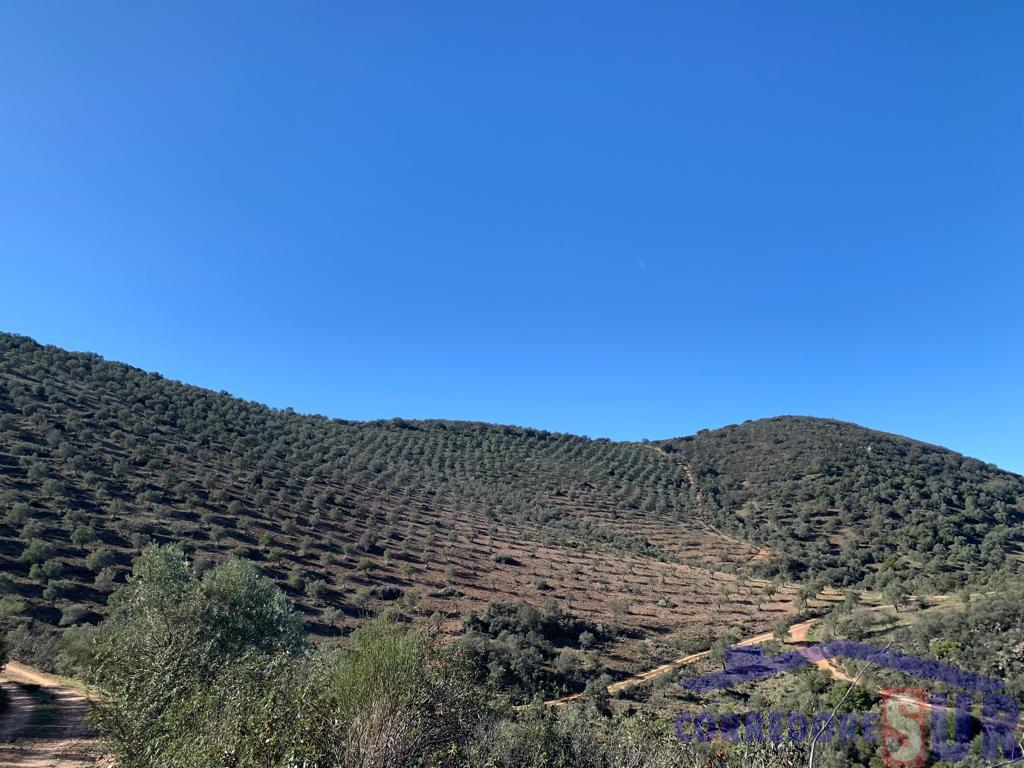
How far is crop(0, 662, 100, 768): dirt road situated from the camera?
13109 mm

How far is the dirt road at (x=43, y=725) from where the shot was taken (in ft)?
43.0

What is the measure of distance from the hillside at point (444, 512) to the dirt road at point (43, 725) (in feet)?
16.7

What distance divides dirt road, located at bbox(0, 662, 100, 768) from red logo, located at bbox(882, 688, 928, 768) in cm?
2622

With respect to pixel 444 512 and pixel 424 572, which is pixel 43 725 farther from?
pixel 444 512

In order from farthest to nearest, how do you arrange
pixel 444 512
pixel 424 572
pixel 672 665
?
1. pixel 444 512
2. pixel 424 572
3. pixel 672 665

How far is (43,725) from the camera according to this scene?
15359 mm

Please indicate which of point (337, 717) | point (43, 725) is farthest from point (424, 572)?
point (337, 717)

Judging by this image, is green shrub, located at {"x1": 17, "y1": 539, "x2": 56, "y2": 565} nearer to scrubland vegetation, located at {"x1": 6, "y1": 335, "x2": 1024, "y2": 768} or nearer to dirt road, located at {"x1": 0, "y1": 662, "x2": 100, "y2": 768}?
scrubland vegetation, located at {"x1": 6, "y1": 335, "x2": 1024, "y2": 768}

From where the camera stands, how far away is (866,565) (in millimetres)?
56625

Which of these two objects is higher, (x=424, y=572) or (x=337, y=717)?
(x=337, y=717)

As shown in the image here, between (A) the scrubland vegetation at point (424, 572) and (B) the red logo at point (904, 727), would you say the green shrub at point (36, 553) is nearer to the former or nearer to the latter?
(A) the scrubland vegetation at point (424, 572)

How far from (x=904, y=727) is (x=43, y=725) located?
31453 mm

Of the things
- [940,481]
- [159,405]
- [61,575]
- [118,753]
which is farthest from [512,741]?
[940,481]

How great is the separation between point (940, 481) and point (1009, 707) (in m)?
74.5
